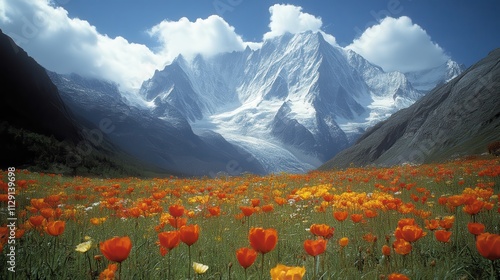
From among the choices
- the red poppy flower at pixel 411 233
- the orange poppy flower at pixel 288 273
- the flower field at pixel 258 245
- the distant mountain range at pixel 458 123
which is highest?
the distant mountain range at pixel 458 123

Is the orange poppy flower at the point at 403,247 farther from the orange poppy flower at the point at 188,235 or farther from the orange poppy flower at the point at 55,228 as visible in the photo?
the orange poppy flower at the point at 55,228

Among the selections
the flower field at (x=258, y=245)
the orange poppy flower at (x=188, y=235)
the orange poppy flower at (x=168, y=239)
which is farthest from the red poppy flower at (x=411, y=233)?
the orange poppy flower at (x=168, y=239)

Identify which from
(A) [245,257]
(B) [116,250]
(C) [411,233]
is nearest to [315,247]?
(A) [245,257]

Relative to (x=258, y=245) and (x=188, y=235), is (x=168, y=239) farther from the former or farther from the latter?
(x=258, y=245)

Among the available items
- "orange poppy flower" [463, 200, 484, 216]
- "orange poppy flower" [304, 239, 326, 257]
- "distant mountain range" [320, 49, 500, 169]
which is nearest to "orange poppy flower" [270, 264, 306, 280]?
"orange poppy flower" [304, 239, 326, 257]

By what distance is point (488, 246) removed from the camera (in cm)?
217

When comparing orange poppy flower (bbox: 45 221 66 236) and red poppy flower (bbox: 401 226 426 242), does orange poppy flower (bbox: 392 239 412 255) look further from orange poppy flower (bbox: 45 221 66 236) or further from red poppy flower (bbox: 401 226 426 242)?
orange poppy flower (bbox: 45 221 66 236)

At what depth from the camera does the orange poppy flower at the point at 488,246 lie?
2.13 metres

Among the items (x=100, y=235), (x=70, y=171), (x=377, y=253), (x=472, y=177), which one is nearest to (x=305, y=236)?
(x=377, y=253)

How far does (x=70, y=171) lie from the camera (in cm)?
3681

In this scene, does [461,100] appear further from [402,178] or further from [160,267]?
[160,267]

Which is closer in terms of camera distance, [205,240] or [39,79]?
[205,240]

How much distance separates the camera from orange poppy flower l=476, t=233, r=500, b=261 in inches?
84.0

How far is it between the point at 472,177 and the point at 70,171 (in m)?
40.6
